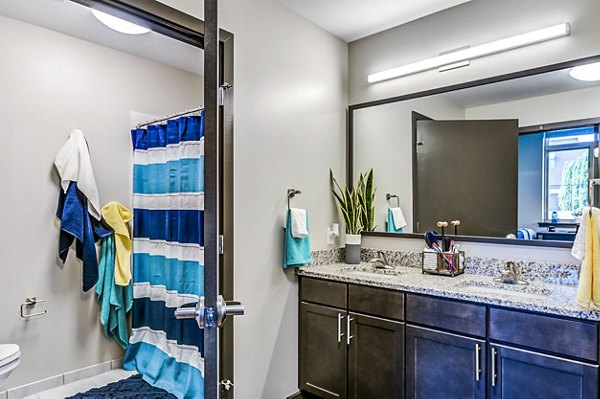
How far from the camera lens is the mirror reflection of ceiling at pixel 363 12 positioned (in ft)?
7.74

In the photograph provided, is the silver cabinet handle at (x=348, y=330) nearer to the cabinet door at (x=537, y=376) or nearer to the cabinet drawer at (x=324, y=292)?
the cabinet drawer at (x=324, y=292)

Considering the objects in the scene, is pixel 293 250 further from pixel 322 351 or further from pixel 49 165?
pixel 49 165

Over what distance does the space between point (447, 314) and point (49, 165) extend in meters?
2.66

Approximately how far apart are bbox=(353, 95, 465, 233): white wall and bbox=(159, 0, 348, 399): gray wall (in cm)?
30

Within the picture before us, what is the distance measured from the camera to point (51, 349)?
2.56m

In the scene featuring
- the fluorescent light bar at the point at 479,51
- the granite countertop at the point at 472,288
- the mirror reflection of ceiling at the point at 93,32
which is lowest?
the granite countertop at the point at 472,288

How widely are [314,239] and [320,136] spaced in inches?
28.9

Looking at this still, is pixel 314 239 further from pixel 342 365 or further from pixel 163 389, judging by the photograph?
pixel 163 389

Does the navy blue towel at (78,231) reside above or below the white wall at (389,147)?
below

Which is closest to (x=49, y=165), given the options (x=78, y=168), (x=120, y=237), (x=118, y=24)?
(x=78, y=168)

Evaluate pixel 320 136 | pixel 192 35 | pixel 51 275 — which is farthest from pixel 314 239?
pixel 51 275

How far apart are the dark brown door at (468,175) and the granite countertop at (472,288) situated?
350mm

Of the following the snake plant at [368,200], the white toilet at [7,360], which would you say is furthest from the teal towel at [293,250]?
the white toilet at [7,360]

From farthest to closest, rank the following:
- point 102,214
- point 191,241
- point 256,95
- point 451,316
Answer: point 102,214 → point 191,241 → point 256,95 → point 451,316
